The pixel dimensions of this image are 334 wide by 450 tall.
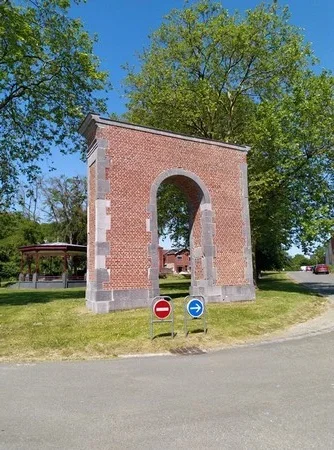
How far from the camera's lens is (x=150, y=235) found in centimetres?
1544

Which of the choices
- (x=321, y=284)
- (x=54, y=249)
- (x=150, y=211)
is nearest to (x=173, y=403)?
(x=150, y=211)

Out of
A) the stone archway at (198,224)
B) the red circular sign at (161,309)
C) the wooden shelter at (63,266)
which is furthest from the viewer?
the wooden shelter at (63,266)

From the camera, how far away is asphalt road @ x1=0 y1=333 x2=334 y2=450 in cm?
420

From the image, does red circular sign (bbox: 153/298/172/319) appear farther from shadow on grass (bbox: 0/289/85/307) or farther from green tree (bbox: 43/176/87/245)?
green tree (bbox: 43/176/87/245)

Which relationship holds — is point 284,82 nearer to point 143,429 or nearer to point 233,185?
point 233,185

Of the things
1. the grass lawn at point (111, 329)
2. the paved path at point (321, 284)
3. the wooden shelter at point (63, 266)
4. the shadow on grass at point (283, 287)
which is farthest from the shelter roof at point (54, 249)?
the paved path at point (321, 284)

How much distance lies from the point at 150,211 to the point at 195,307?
593cm

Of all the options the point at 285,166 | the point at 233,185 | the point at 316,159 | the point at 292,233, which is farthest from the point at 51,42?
the point at 292,233

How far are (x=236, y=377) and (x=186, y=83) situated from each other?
2196 cm

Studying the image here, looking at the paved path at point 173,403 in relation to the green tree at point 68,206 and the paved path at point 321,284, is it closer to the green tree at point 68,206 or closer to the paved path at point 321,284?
the paved path at point 321,284

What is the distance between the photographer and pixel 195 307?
1063cm

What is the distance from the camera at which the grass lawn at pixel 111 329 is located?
30.2ft

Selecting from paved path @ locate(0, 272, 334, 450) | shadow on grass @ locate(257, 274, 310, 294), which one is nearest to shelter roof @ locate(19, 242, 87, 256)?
shadow on grass @ locate(257, 274, 310, 294)

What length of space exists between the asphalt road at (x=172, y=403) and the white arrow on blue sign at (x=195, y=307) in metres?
2.17
